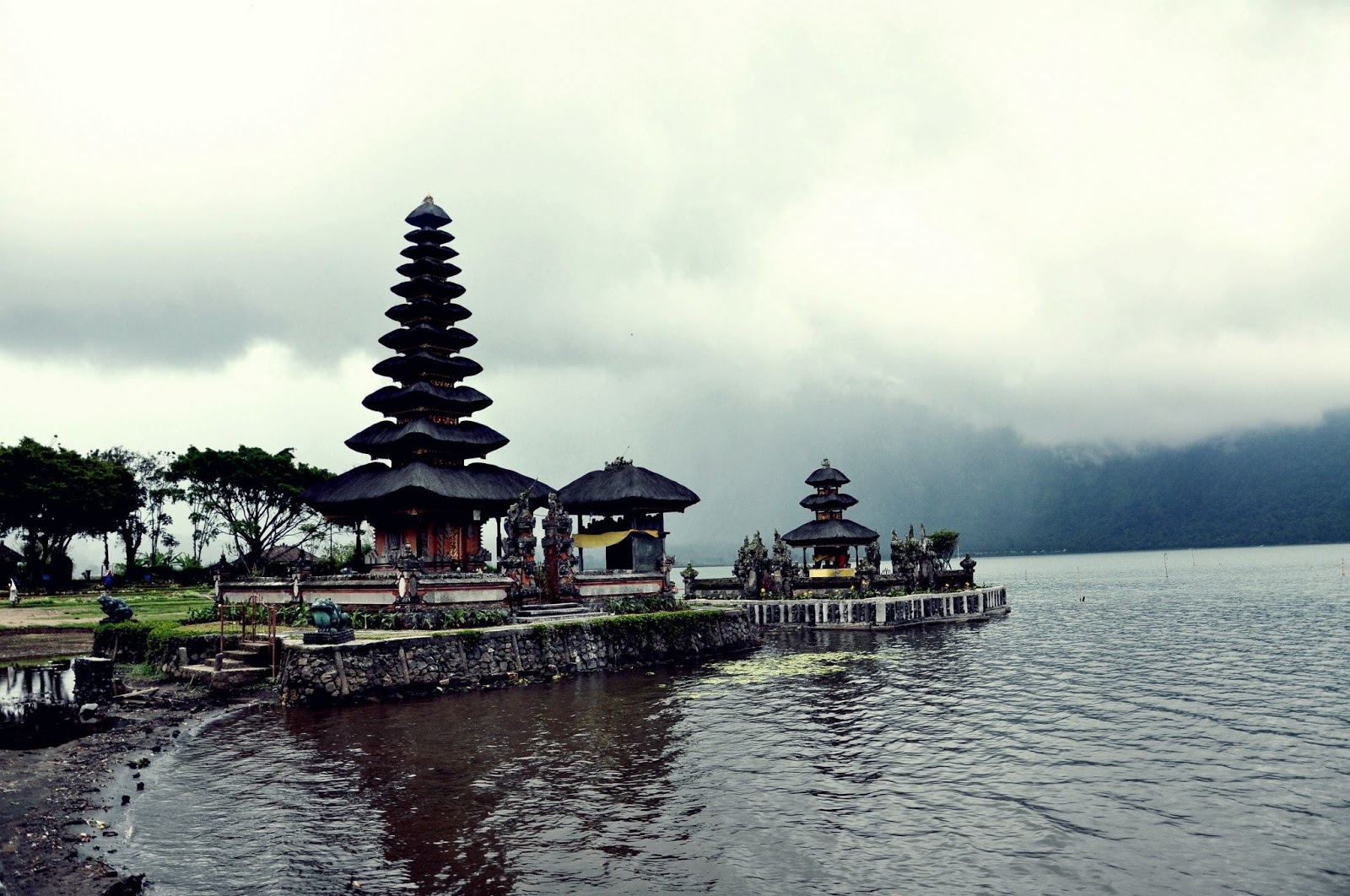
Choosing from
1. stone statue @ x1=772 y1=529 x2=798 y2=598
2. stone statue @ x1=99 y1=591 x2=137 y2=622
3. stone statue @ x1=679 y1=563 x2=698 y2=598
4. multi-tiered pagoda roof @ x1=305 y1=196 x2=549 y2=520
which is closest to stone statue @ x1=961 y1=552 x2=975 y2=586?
stone statue @ x1=772 y1=529 x2=798 y2=598

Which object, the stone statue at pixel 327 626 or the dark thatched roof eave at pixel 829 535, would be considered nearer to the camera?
the stone statue at pixel 327 626

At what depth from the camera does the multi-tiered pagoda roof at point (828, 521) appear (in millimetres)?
66312

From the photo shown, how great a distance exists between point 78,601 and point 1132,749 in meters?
65.0

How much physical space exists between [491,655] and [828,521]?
39.8m

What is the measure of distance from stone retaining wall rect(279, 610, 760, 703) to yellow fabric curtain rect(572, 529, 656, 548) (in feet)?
21.7

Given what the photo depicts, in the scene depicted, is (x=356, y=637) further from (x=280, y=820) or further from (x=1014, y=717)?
(x=1014, y=717)

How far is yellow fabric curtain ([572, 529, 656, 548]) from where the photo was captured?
49375mm

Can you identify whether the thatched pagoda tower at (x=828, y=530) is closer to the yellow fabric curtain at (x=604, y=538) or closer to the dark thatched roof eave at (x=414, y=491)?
the yellow fabric curtain at (x=604, y=538)

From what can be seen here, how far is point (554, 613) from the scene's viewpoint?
40.7 metres

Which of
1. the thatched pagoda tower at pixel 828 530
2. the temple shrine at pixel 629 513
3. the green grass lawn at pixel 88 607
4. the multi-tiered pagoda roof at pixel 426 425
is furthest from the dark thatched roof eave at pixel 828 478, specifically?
the green grass lawn at pixel 88 607

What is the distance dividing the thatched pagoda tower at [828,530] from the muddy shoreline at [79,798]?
151 ft

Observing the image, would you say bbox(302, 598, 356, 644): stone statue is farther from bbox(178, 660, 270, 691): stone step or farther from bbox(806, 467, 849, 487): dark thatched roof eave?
bbox(806, 467, 849, 487): dark thatched roof eave

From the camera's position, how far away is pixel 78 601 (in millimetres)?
59312

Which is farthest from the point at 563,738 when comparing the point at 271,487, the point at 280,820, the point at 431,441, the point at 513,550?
the point at 271,487
